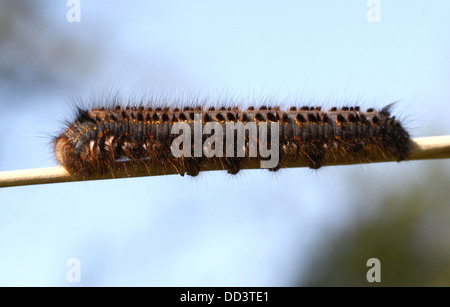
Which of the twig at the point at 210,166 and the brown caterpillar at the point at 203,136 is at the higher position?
the brown caterpillar at the point at 203,136

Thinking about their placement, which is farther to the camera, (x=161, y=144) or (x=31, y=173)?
(x=161, y=144)

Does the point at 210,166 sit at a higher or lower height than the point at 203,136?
lower

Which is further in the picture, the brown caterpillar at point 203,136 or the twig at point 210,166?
the brown caterpillar at point 203,136

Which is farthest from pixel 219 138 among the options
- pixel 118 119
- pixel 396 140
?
pixel 396 140

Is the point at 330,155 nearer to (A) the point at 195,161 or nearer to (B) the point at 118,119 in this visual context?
(A) the point at 195,161

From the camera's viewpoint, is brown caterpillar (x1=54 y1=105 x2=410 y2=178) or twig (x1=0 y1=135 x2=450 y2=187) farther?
brown caterpillar (x1=54 y1=105 x2=410 y2=178)
